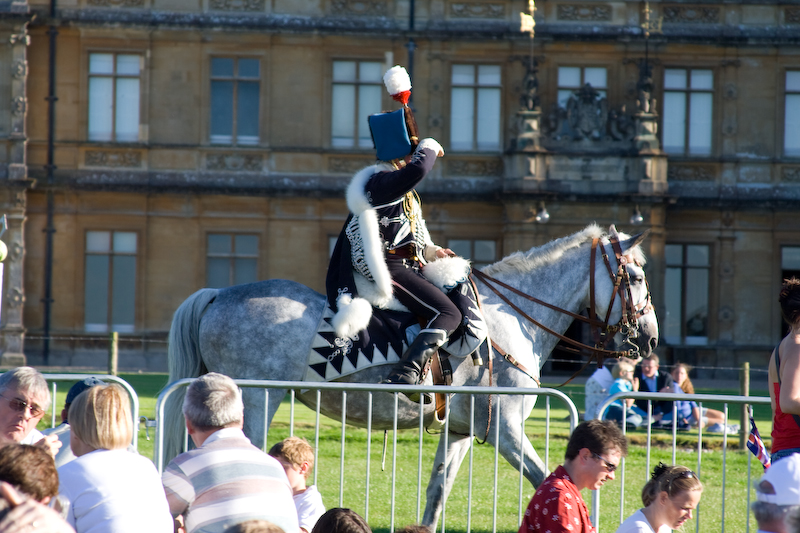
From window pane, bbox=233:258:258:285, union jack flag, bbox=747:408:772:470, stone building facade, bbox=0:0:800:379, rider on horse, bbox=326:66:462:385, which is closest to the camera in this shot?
union jack flag, bbox=747:408:772:470

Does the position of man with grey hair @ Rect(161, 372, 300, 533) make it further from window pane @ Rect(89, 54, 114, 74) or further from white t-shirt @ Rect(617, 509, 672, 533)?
window pane @ Rect(89, 54, 114, 74)

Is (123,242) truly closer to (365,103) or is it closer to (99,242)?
(99,242)

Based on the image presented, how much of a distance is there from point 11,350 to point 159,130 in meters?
6.70

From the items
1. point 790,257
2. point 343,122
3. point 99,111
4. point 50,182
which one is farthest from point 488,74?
point 50,182

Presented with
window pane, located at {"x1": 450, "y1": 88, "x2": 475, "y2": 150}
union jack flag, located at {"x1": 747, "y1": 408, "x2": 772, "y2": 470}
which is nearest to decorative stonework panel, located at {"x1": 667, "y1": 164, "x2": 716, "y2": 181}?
window pane, located at {"x1": 450, "y1": 88, "x2": 475, "y2": 150}

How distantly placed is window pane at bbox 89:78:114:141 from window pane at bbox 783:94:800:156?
17.8m

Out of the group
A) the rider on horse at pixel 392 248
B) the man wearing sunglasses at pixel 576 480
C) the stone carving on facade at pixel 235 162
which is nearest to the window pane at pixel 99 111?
the stone carving on facade at pixel 235 162

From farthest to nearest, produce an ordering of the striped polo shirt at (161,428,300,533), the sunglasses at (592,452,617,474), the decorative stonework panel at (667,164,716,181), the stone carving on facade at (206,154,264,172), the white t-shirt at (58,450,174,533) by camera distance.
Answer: the decorative stonework panel at (667,164,716,181) → the stone carving on facade at (206,154,264,172) → the sunglasses at (592,452,617,474) → the striped polo shirt at (161,428,300,533) → the white t-shirt at (58,450,174,533)

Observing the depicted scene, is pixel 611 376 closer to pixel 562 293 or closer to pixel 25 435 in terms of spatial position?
pixel 562 293

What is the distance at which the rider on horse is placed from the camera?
6.27 meters

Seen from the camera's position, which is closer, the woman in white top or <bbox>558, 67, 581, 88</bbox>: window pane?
the woman in white top

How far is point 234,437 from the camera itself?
4.02m

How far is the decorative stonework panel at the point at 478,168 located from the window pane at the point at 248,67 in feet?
18.8

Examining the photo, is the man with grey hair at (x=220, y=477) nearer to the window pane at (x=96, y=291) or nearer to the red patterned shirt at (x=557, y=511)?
the red patterned shirt at (x=557, y=511)
